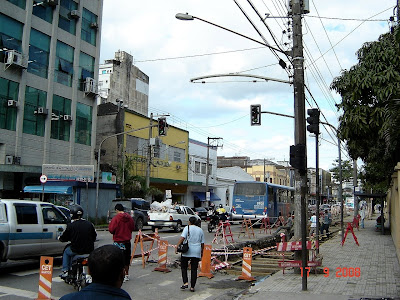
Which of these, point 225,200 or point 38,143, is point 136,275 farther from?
point 225,200

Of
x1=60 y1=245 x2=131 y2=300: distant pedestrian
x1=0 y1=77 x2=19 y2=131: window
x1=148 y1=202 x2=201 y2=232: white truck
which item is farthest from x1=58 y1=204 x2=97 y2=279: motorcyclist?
x1=0 y1=77 x2=19 y2=131: window

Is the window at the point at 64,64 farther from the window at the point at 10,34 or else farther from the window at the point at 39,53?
the window at the point at 10,34

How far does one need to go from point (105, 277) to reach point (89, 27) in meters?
36.4

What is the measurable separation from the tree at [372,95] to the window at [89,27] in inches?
1134

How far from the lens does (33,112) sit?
3002cm

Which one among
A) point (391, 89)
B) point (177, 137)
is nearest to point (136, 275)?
point (391, 89)

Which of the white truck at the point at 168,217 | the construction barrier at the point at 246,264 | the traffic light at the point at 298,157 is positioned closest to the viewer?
the traffic light at the point at 298,157

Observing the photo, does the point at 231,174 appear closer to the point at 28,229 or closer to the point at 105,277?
the point at 28,229

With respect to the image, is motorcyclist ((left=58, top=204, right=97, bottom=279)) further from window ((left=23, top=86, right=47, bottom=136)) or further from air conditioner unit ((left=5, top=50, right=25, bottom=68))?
window ((left=23, top=86, right=47, bottom=136))

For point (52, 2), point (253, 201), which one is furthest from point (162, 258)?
point (52, 2)

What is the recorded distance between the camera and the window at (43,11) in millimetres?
30522

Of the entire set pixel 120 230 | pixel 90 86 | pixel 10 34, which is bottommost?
pixel 120 230

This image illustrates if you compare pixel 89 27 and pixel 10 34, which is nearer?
pixel 10 34

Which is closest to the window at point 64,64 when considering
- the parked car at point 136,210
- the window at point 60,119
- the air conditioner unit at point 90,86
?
the air conditioner unit at point 90,86
